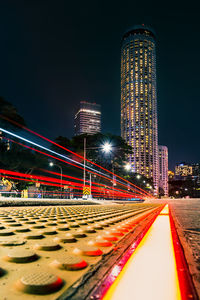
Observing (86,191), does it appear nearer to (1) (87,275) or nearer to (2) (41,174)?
(2) (41,174)

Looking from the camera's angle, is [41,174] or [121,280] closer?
[121,280]

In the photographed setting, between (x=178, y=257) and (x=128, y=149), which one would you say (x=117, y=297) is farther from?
(x=128, y=149)

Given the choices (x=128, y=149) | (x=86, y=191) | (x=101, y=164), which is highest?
(x=128, y=149)

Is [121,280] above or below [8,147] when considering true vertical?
below

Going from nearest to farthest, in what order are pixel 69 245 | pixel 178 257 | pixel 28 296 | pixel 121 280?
pixel 28 296
pixel 121 280
pixel 178 257
pixel 69 245

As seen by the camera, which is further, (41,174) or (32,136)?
(41,174)

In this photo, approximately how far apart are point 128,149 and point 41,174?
23683mm

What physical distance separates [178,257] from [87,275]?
1.17m

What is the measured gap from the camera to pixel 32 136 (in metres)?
38.1

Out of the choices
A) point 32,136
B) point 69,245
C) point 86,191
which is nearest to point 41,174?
point 32,136

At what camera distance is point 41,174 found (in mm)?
47219

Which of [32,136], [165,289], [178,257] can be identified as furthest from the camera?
[32,136]

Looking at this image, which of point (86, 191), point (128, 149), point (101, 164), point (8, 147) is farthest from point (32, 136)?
point (128, 149)

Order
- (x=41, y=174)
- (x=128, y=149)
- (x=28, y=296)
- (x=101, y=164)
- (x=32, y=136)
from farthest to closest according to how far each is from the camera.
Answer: (x=128, y=149) → (x=101, y=164) → (x=41, y=174) → (x=32, y=136) → (x=28, y=296)
